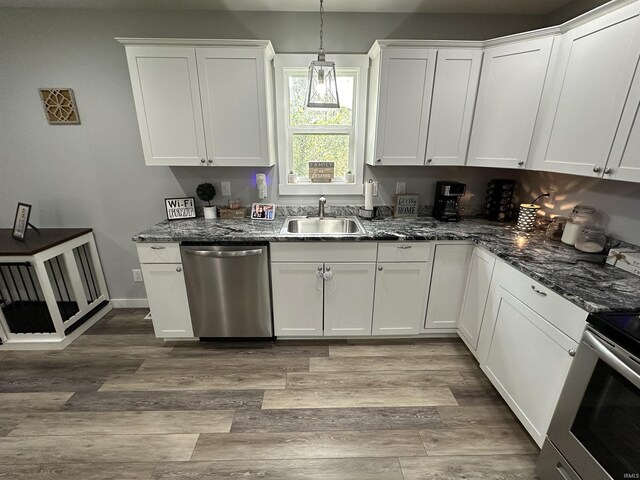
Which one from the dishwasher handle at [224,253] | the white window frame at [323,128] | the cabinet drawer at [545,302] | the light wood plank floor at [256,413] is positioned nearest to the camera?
the cabinet drawer at [545,302]

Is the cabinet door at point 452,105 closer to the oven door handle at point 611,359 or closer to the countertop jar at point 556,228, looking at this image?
the countertop jar at point 556,228

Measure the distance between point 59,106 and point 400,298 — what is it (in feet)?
10.6

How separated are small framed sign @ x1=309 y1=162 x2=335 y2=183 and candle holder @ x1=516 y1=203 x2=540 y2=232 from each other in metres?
1.56

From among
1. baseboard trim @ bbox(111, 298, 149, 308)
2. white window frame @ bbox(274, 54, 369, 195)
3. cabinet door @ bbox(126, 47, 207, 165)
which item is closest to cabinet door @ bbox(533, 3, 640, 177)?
white window frame @ bbox(274, 54, 369, 195)

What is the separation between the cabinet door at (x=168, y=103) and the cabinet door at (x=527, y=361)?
2.42 m

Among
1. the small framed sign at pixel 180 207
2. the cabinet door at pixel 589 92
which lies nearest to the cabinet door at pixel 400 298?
the cabinet door at pixel 589 92

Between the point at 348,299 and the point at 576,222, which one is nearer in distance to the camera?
the point at 576,222

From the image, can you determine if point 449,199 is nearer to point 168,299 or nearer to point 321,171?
point 321,171

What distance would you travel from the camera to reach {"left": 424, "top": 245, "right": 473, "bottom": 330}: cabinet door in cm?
208

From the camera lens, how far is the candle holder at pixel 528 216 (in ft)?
6.84

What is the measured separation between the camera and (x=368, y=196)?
244 cm

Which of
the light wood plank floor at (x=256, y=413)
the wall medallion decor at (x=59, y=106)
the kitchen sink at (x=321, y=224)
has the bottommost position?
the light wood plank floor at (x=256, y=413)

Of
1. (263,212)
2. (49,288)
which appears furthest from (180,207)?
(49,288)

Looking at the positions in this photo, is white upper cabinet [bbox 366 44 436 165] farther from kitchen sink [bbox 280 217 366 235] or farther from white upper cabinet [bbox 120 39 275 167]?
white upper cabinet [bbox 120 39 275 167]
